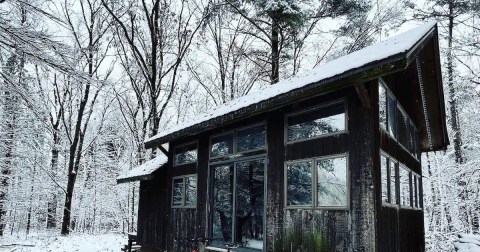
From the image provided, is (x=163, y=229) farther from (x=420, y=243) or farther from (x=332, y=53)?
(x=332, y=53)

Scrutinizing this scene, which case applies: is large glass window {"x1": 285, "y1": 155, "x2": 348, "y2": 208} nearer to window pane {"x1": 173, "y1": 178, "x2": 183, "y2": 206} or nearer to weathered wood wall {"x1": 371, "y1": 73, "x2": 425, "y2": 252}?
weathered wood wall {"x1": 371, "y1": 73, "x2": 425, "y2": 252}

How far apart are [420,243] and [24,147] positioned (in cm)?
1818

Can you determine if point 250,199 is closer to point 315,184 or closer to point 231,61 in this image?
point 315,184

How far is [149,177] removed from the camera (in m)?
11.8

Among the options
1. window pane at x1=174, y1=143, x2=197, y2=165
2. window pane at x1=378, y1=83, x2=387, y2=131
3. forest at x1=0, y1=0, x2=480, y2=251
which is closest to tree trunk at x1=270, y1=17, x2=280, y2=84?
forest at x1=0, y1=0, x2=480, y2=251

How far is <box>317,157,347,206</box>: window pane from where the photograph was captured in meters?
6.26

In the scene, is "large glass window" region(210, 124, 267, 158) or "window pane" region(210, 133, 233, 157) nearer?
"large glass window" region(210, 124, 267, 158)

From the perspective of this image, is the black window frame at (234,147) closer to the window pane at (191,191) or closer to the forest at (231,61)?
the forest at (231,61)

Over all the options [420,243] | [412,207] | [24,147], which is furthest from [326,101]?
[24,147]

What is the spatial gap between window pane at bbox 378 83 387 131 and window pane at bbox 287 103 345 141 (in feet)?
2.12

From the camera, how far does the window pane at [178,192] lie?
1077 centimetres

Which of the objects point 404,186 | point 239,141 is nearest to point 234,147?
point 239,141

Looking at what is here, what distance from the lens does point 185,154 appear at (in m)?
10.8

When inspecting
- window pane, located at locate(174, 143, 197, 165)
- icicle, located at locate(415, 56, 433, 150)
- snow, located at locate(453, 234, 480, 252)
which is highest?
icicle, located at locate(415, 56, 433, 150)
